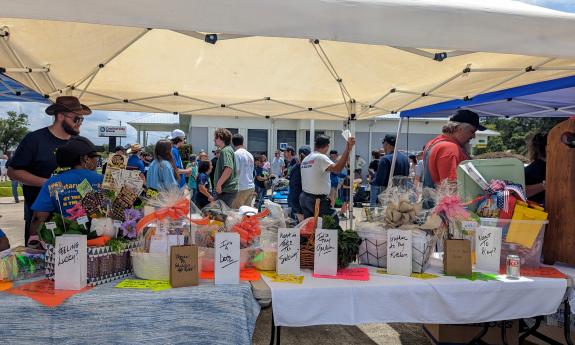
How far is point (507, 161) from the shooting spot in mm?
2092

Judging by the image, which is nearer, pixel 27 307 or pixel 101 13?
pixel 27 307

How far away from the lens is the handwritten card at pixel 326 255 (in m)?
1.71

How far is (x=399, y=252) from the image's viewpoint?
177cm

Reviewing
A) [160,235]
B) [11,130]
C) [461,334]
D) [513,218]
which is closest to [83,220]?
[160,235]

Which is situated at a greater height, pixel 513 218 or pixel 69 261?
pixel 513 218

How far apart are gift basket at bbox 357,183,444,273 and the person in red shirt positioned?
0.95 metres

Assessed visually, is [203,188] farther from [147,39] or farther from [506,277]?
[506,277]

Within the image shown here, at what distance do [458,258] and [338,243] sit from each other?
536 mm

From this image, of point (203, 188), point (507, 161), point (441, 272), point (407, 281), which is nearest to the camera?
point (407, 281)

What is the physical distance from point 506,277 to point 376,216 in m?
0.61

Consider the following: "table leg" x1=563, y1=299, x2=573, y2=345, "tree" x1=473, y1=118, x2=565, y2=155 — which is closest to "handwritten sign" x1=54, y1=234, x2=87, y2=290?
"table leg" x1=563, y1=299, x2=573, y2=345

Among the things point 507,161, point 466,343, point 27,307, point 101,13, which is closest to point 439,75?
point 507,161

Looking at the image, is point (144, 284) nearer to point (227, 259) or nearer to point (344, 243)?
point (227, 259)

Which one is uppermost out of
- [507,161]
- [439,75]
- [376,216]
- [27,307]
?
[439,75]
